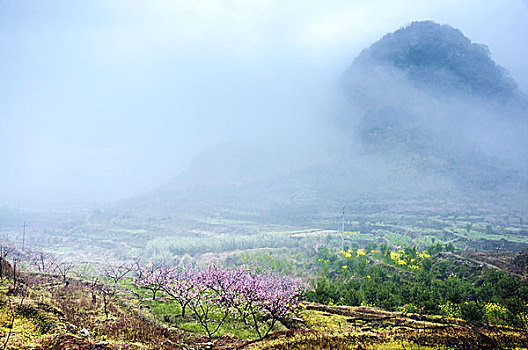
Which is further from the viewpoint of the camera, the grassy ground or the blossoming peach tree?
the blossoming peach tree

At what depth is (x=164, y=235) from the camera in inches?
5408

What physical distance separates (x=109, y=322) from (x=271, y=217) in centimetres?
15299

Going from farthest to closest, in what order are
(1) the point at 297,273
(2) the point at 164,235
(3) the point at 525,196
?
(3) the point at 525,196 → (2) the point at 164,235 → (1) the point at 297,273

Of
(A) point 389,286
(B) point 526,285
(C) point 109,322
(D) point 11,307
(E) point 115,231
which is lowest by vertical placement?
(E) point 115,231

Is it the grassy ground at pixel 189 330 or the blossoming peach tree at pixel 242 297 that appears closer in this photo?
the grassy ground at pixel 189 330

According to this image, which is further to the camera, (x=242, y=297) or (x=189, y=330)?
(x=242, y=297)

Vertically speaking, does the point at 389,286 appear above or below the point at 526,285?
below

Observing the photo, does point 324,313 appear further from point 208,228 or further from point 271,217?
point 271,217

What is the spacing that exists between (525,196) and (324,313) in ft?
614

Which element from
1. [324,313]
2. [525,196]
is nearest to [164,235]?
[324,313]

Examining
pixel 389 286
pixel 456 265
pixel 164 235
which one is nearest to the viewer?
pixel 389 286

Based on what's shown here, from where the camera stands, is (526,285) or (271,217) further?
(271,217)

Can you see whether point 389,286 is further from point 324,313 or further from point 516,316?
point 324,313

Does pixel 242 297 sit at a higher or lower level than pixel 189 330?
higher
